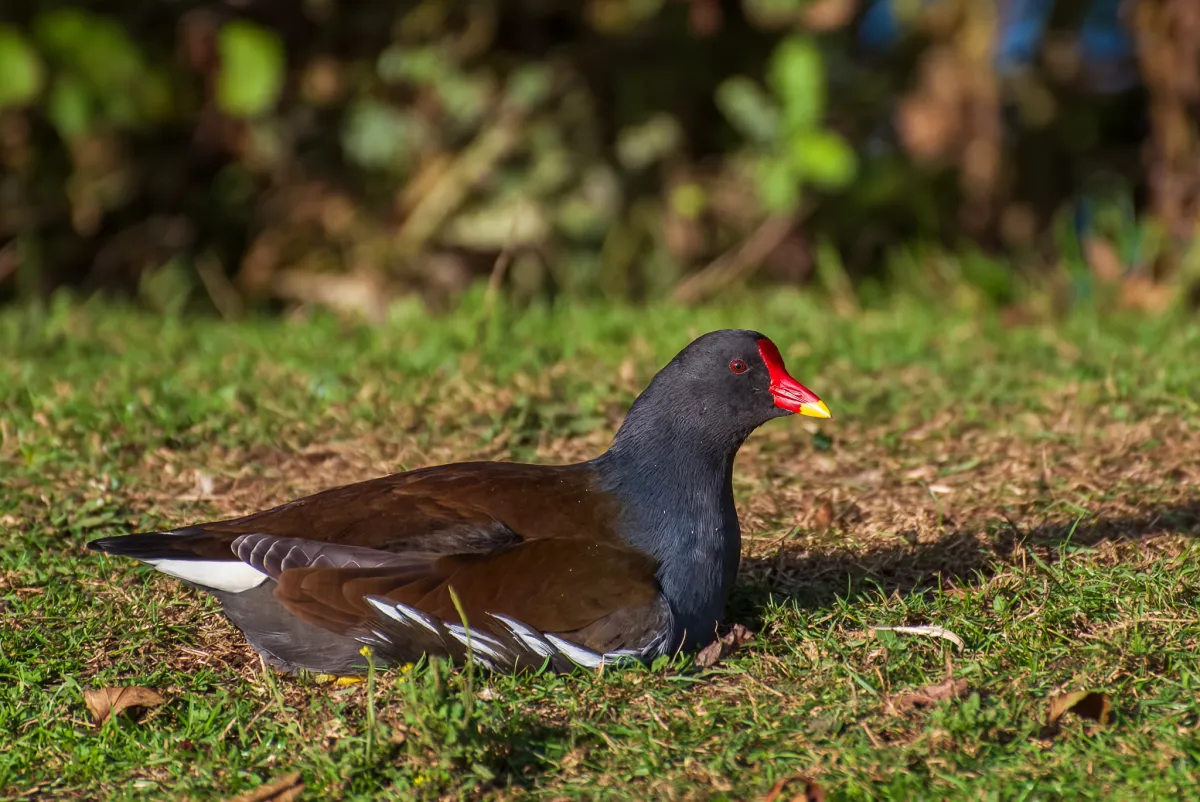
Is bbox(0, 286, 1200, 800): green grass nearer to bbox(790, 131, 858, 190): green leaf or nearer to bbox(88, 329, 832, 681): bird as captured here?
bbox(88, 329, 832, 681): bird

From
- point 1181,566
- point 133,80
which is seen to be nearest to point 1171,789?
point 1181,566

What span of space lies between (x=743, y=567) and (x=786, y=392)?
0.54 meters

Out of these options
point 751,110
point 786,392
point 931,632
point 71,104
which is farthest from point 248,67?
point 931,632

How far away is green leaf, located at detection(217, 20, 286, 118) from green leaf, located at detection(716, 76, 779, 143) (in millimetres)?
2057

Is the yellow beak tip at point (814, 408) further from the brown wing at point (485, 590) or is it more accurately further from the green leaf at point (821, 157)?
the green leaf at point (821, 157)

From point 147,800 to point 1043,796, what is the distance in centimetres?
167

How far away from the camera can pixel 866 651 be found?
10.8 ft

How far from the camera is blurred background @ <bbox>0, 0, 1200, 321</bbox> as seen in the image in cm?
679

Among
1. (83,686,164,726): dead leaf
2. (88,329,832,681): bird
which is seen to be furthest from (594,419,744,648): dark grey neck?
(83,686,164,726): dead leaf

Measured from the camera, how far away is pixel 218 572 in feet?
10.7

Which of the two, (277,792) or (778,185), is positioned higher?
(778,185)

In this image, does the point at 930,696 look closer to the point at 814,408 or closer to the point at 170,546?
the point at 814,408

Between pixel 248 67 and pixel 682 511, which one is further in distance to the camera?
pixel 248 67

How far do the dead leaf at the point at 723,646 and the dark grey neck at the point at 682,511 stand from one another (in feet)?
A: 0.11
